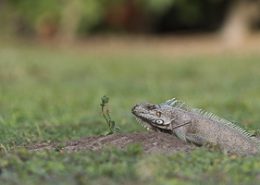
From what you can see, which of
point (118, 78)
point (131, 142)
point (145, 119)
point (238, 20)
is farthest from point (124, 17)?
point (131, 142)

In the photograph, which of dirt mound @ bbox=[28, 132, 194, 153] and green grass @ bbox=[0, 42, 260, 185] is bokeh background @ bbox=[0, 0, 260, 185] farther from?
dirt mound @ bbox=[28, 132, 194, 153]

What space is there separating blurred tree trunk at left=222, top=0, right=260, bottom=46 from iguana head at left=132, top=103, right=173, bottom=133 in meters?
20.2

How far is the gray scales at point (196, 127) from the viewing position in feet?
25.8

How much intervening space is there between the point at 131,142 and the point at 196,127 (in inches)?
25.9

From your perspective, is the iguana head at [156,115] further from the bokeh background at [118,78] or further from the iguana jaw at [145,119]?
the bokeh background at [118,78]

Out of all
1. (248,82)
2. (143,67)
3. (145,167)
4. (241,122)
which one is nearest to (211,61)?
(143,67)

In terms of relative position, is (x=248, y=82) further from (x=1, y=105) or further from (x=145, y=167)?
(x=145, y=167)

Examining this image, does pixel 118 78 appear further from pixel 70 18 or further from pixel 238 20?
pixel 238 20

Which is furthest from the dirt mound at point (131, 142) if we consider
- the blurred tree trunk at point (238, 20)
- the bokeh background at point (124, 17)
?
the blurred tree trunk at point (238, 20)

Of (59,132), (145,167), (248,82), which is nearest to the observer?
(145,167)

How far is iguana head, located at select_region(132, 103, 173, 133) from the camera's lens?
26.3 ft

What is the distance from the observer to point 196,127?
7926mm

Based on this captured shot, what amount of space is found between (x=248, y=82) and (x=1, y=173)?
11671 millimetres

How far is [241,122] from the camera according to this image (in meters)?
11.0
